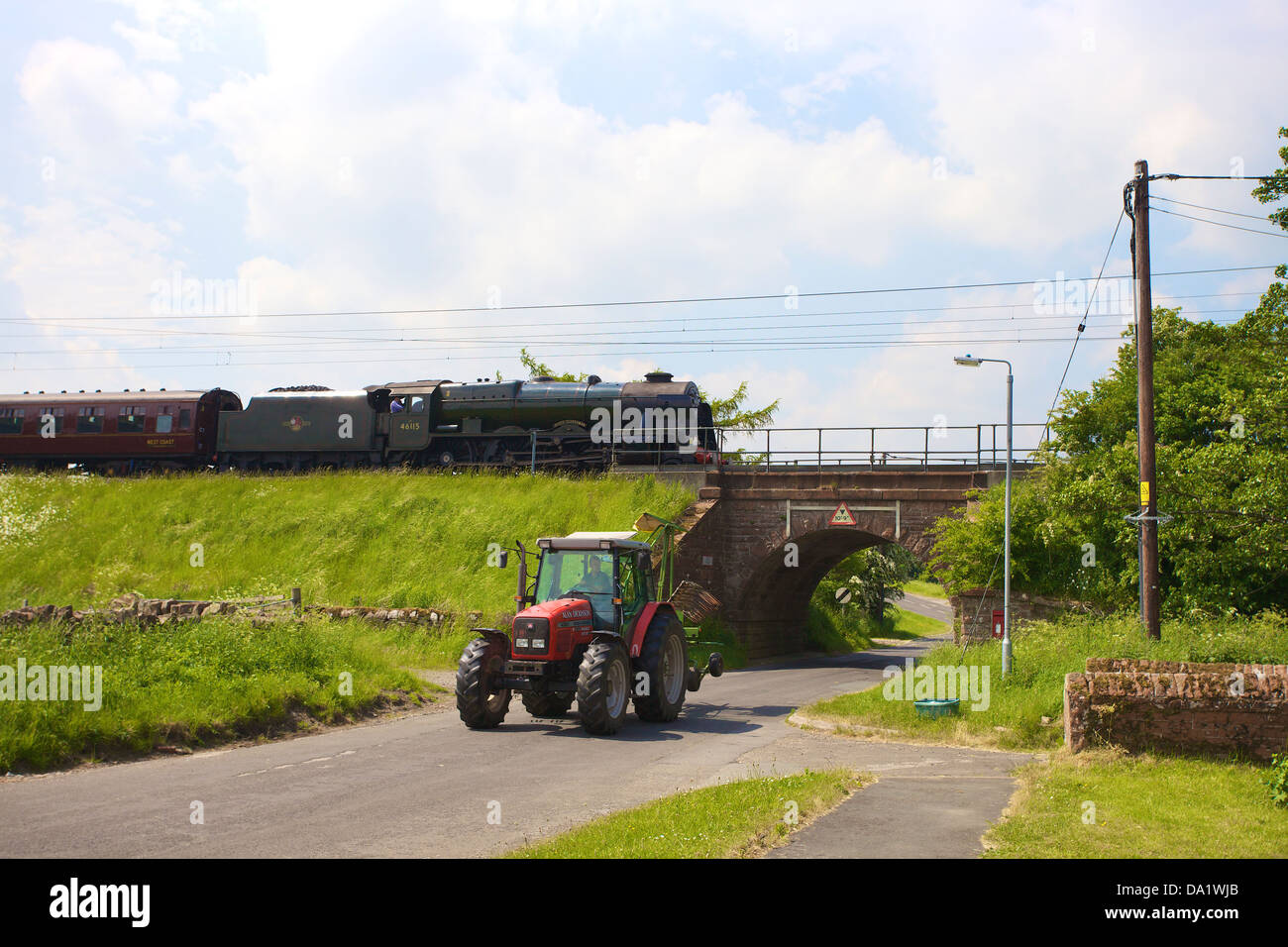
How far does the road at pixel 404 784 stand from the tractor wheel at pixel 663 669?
320 millimetres

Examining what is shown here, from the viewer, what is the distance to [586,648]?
49.9 feet

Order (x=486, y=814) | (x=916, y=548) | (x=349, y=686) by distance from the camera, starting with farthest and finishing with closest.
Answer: (x=916, y=548)
(x=349, y=686)
(x=486, y=814)

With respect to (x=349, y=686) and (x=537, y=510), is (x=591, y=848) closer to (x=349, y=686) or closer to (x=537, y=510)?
(x=349, y=686)

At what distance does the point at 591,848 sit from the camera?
7531 millimetres

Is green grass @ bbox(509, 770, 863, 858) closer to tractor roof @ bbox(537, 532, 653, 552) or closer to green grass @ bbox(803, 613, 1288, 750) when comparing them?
green grass @ bbox(803, 613, 1288, 750)

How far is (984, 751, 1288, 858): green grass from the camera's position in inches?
309

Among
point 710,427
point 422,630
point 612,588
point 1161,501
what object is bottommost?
point 422,630

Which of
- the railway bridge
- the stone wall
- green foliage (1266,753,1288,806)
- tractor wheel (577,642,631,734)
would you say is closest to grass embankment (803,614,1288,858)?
green foliage (1266,753,1288,806)

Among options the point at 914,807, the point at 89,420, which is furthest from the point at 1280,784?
the point at 89,420

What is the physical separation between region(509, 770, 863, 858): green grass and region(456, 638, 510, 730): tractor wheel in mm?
5324

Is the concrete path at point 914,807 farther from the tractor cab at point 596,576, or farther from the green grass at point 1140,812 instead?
the tractor cab at point 596,576

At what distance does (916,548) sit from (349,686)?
18.3m

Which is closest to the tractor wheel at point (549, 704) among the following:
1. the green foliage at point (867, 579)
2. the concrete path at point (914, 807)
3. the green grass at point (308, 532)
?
the concrete path at point (914, 807)
